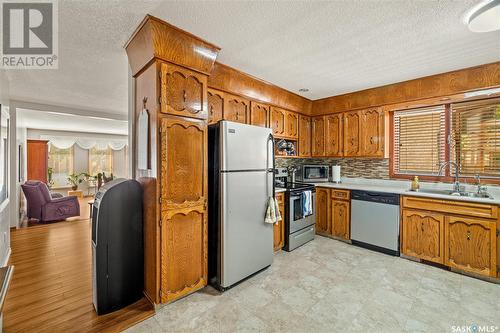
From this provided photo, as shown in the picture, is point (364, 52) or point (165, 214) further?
point (364, 52)

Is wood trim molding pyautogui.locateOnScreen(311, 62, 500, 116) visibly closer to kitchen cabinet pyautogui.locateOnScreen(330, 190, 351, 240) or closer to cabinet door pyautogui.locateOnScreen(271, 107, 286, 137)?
cabinet door pyautogui.locateOnScreen(271, 107, 286, 137)

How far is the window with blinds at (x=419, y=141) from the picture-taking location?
3439 millimetres

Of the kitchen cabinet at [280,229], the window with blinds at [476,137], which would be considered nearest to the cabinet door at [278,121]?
the kitchen cabinet at [280,229]

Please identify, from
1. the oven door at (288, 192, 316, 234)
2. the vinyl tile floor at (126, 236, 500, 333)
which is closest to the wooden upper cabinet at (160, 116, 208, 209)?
the vinyl tile floor at (126, 236, 500, 333)

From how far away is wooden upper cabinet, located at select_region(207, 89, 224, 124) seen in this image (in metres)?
2.88

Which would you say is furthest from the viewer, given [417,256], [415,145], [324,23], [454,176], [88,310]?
[415,145]

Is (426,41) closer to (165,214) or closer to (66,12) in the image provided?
(165,214)

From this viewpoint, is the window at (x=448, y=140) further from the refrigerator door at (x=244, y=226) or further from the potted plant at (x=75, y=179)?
the potted plant at (x=75, y=179)

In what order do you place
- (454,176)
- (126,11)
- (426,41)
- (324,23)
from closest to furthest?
(126,11) < (324,23) < (426,41) < (454,176)

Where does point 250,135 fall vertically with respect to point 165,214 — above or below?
above

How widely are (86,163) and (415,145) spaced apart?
35.1 ft

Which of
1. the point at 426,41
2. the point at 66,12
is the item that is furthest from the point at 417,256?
the point at 66,12

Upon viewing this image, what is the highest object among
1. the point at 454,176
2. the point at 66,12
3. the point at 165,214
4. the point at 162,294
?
the point at 66,12

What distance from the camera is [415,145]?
3.67 m
